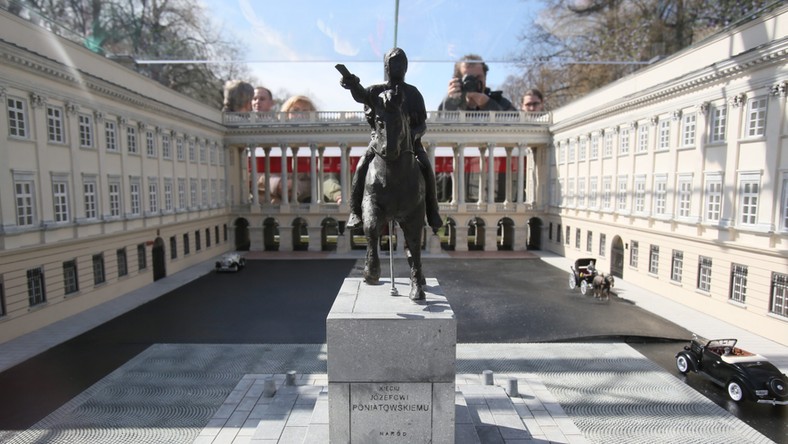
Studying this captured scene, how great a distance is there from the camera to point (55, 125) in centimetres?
2217

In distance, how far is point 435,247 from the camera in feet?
152

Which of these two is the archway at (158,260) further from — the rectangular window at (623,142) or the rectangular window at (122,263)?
the rectangular window at (623,142)

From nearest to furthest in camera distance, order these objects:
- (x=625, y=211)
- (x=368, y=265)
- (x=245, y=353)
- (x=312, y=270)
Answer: (x=368, y=265) → (x=245, y=353) → (x=625, y=211) → (x=312, y=270)

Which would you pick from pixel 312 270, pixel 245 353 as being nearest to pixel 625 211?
pixel 312 270

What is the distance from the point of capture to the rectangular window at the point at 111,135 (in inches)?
1034

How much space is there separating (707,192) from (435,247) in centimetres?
2634

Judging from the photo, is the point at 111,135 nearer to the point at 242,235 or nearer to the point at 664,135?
the point at 242,235

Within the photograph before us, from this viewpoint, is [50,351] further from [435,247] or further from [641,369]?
[435,247]

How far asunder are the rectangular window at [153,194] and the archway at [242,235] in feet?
53.7

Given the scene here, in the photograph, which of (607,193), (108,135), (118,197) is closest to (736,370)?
(607,193)

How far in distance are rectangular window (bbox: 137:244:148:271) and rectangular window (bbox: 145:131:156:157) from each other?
6.51m

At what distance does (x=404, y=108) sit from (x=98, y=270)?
81.5 feet

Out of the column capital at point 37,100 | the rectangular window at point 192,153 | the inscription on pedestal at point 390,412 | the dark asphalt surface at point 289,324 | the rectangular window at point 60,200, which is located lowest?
the dark asphalt surface at point 289,324

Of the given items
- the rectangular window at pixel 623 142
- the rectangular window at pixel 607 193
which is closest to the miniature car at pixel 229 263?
the rectangular window at pixel 607 193
